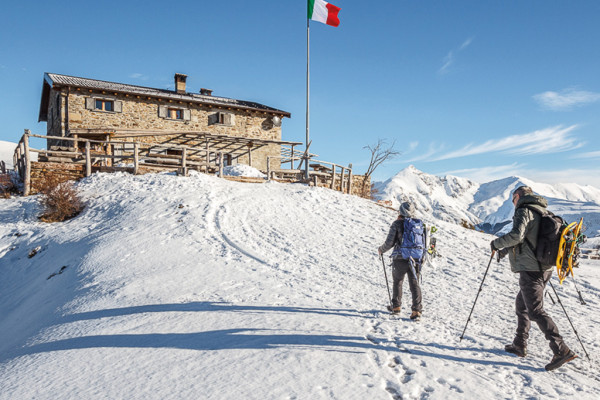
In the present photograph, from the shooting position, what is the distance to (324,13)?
61.5 feet

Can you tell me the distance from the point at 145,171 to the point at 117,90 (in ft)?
33.0

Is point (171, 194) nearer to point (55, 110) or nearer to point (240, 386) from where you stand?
point (240, 386)

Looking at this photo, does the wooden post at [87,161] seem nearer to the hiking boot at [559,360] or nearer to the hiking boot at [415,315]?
the hiking boot at [415,315]

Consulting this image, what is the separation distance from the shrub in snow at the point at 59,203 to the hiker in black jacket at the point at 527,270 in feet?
42.7

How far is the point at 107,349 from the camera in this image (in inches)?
174

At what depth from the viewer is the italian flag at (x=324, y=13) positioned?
1867 cm

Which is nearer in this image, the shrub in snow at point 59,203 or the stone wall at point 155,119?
the shrub in snow at point 59,203

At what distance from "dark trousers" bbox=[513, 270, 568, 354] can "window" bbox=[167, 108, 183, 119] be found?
24836mm

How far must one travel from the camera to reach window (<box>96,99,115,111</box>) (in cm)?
2334

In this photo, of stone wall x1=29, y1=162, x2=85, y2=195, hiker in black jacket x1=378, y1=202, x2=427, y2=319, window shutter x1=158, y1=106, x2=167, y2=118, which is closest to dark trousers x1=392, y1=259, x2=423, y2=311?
hiker in black jacket x1=378, y1=202, x2=427, y2=319

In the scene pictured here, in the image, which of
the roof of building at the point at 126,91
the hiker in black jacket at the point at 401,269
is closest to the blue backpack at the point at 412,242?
the hiker in black jacket at the point at 401,269

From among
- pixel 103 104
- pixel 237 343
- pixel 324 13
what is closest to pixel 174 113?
pixel 103 104

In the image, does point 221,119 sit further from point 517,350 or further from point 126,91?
point 517,350

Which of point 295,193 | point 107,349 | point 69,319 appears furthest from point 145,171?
point 107,349
